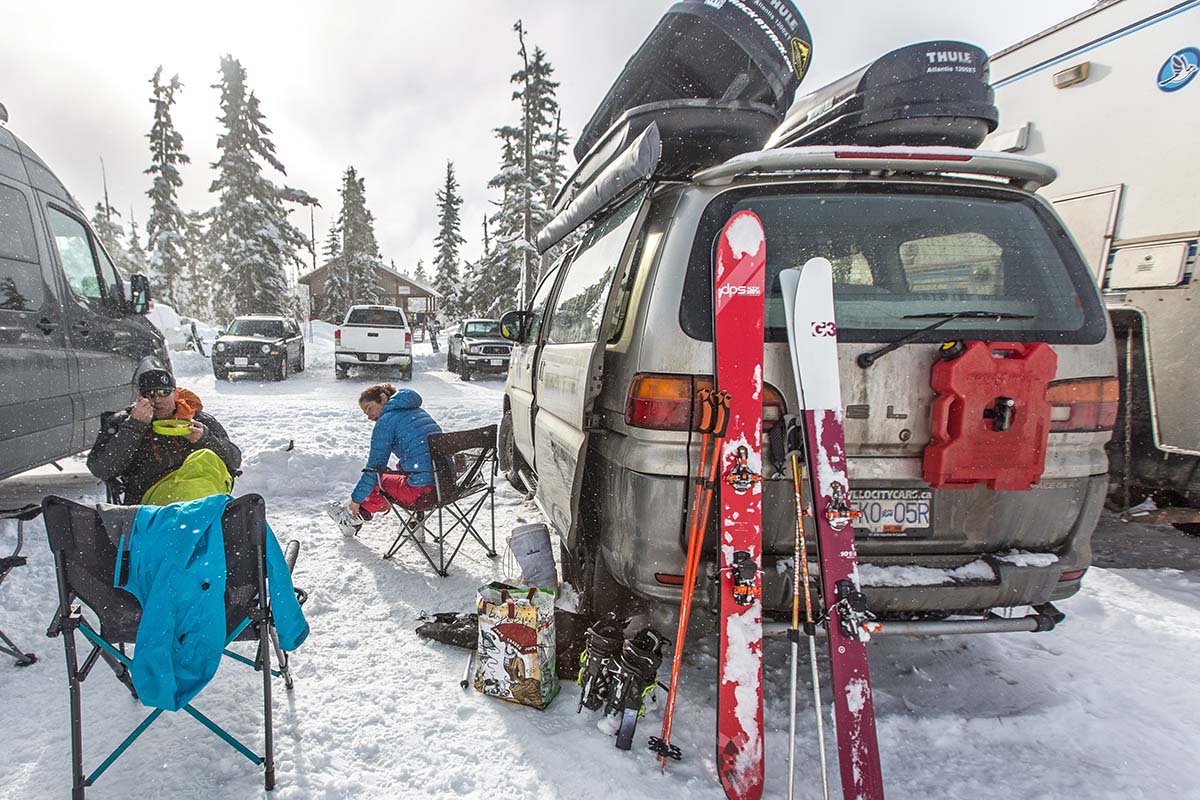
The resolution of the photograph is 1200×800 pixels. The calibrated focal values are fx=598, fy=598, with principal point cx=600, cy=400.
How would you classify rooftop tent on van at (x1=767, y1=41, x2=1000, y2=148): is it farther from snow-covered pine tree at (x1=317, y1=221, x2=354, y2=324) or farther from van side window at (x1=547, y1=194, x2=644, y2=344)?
snow-covered pine tree at (x1=317, y1=221, x2=354, y2=324)

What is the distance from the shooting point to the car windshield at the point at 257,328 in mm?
14891

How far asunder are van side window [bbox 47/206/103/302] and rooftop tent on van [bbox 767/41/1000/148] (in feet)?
17.6

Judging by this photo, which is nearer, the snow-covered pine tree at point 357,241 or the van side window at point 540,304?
the van side window at point 540,304

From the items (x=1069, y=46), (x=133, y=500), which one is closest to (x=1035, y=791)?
(x=133, y=500)

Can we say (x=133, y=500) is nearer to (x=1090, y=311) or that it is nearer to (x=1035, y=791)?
(x=1035, y=791)

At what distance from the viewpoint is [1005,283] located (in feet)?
7.39

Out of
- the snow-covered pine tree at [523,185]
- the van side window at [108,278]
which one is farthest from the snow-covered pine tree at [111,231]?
the van side window at [108,278]

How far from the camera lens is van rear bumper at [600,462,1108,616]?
2.07 meters

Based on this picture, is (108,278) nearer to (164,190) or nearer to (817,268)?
(817,268)

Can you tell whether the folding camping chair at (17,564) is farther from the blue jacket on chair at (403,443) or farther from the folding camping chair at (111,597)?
the blue jacket on chair at (403,443)

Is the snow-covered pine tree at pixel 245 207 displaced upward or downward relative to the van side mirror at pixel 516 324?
upward

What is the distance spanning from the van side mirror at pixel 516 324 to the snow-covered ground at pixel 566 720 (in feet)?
6.29

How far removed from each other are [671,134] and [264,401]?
10.4m

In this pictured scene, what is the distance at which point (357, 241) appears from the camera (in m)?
42.6
